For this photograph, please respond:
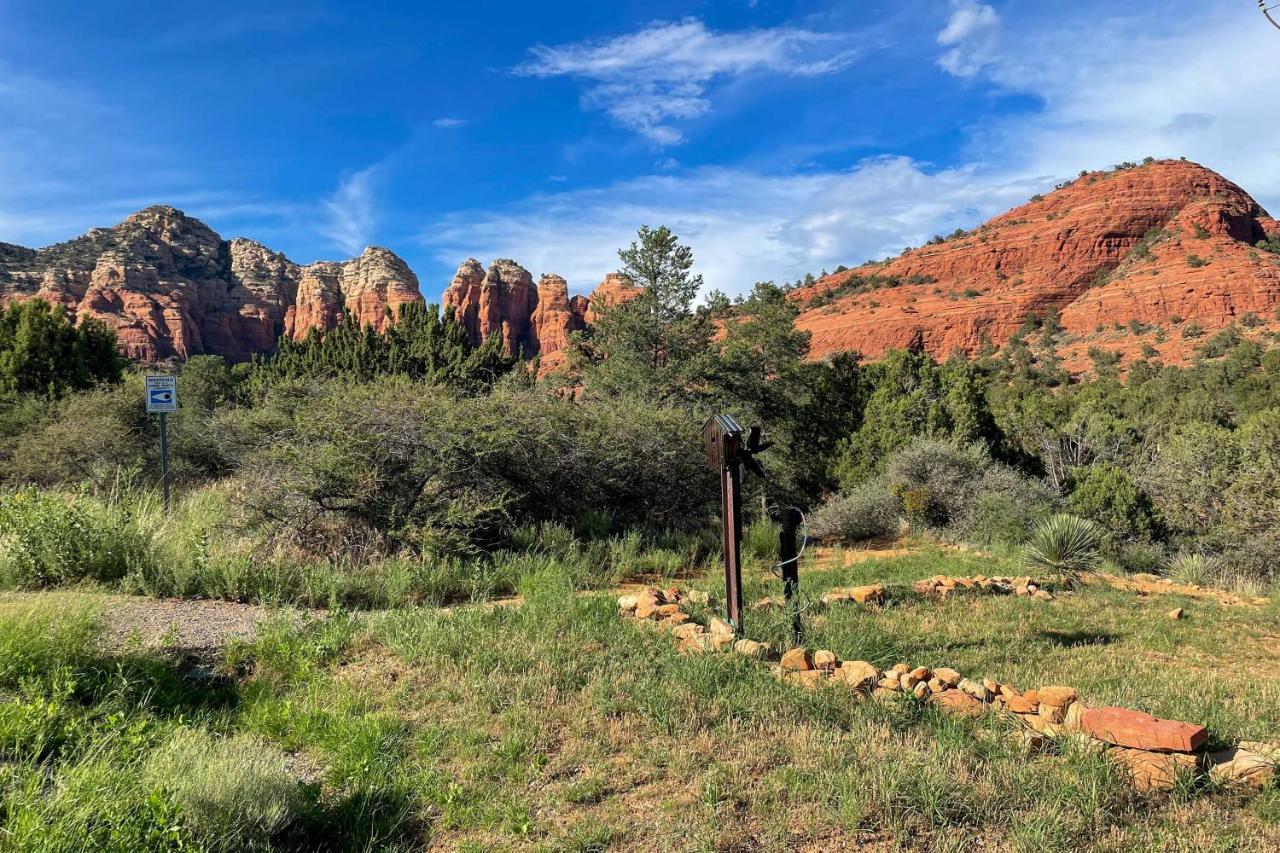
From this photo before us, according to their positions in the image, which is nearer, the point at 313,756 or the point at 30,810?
the point at 30,810

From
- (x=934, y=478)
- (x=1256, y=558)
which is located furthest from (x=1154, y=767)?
(x=934, y=478)

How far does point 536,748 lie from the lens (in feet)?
12.6

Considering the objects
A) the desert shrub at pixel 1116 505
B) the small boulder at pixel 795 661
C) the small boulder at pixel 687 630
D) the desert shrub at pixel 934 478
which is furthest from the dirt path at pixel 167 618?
the desert shrub at pixel 1116 505

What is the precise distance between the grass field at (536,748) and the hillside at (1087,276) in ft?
160

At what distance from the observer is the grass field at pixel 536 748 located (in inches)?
119

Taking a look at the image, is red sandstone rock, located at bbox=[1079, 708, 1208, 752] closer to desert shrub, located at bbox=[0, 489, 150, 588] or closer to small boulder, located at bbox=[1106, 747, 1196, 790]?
small boulder, located at bbox=[1106, 747, 1196, 790]

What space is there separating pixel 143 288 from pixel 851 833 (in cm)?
10090

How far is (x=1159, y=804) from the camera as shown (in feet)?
11.2

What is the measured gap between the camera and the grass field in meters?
3.03

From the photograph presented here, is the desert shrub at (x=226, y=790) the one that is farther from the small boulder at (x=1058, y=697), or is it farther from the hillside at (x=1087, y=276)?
the hillside at (x=1087, y=276)

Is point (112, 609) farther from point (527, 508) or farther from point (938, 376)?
point (938, 376)

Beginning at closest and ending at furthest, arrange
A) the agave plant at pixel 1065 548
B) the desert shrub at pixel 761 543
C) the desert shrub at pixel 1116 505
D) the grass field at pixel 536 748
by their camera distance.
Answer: the grass field at pixel 536 748 < the agave plant at pixel 1065 548 < the desert shrub at pixel 761 543 < the desert shrub at pixel 1116 505

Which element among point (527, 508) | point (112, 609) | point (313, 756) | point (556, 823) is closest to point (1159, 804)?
point (556, 823)

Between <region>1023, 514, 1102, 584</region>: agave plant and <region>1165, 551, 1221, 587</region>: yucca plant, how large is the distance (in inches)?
95.2
